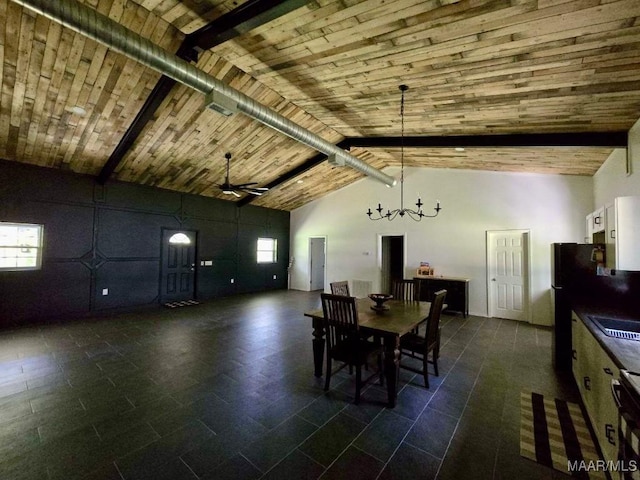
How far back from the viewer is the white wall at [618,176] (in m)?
2.80

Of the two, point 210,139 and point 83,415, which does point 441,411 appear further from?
point 210,139

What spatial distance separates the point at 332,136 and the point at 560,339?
4590mm

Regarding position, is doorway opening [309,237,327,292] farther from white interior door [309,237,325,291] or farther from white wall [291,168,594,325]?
white wall [291,168,594,325]

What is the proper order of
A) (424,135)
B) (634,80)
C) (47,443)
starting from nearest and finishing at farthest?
(47,443), (634,80), (424,135)

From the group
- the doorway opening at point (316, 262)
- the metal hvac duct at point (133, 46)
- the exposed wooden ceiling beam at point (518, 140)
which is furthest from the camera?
the doorway opening at point (316, 262)

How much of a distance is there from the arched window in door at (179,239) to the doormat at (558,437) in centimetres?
713

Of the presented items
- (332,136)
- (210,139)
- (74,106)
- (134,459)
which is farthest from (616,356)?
(74,106)

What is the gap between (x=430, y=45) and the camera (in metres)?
2.29

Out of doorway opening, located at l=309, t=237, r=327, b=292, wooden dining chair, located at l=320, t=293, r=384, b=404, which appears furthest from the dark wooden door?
wooden dining chair, located at l=320, t=293, r=384, b=404

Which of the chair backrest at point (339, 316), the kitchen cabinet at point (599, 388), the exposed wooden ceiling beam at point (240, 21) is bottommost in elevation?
the kitchen cabinet at point (599, 388)

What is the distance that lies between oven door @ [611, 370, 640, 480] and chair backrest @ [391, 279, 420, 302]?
255 cm

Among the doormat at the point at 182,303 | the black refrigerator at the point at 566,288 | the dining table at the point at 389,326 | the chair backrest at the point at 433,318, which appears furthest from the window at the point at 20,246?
the black refrigerator at the point at 566,288

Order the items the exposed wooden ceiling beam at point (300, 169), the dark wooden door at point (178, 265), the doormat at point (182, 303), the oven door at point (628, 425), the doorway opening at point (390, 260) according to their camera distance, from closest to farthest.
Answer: the oven door at point (628, 425) < the exposed wooden ceiling beam at point (300, 169) < the doormat at point (182, 303) < the dark wooden door at point (178, 265) < the doorway opening at point (390, 260)

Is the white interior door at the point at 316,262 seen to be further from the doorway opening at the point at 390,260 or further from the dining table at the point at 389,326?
the dining table at the point at 389,326
